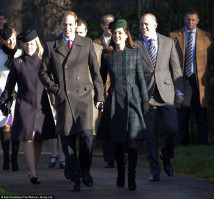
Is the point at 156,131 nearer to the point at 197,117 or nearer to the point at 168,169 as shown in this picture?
the point at 168,169

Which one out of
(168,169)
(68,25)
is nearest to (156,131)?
(168,169)

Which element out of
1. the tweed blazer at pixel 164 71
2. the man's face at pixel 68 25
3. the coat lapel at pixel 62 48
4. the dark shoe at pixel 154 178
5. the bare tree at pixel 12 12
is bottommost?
the dark shoe at pixel 154 178

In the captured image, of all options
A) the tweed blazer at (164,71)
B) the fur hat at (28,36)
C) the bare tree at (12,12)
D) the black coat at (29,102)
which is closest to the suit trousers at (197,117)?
the tweed blazer at (164,71)

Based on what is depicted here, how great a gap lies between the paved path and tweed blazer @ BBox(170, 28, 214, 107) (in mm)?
2276

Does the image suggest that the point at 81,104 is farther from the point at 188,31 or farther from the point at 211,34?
the point at 211,34

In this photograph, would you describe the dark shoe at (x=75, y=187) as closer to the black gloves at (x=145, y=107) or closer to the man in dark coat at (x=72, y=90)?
the man in dark coat at (x=72, y=90)

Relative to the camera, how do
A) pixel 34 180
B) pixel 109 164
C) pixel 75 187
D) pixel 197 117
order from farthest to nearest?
pixel 197 117 < pixel 109 164 < pixel 34 180 < pixel 75 187

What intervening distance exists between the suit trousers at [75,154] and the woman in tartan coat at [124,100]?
0.57ft

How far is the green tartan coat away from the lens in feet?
30.0

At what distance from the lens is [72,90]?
919cm

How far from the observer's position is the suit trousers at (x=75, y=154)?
9148mm

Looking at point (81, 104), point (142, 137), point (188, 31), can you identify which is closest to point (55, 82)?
point (81, 104)

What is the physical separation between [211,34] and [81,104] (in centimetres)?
482

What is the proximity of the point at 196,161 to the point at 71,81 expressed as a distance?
274cm
